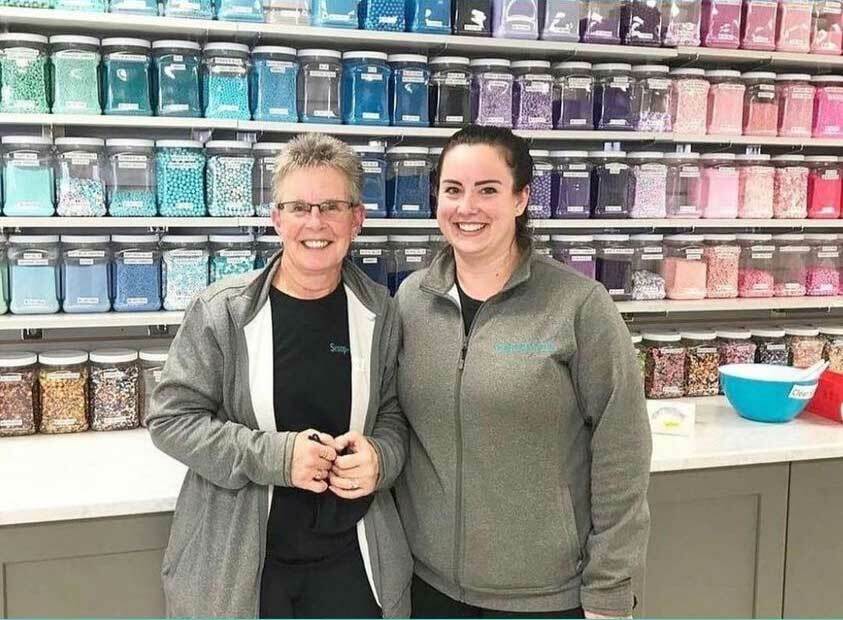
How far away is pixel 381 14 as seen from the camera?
239 centimetres

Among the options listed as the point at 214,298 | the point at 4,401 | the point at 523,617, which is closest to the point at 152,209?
the point at 4,401

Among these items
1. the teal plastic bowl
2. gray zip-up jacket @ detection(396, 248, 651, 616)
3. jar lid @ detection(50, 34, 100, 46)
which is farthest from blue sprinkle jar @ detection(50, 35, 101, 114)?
the teal plastic bowl

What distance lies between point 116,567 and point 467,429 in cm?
91

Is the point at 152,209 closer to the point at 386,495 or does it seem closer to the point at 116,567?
the point at 116,567

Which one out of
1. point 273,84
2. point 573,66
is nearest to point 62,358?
point 273,84

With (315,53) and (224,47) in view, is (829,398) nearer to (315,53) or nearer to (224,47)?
(315,53)

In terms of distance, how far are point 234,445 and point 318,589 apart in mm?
329

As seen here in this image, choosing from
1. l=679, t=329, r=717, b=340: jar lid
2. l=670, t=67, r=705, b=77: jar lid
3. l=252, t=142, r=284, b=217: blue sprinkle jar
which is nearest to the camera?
l=252, t=142, r=284, b=217: blue sprinkle jar

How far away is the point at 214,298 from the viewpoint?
159 centimetres

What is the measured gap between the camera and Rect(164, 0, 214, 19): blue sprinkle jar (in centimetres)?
224

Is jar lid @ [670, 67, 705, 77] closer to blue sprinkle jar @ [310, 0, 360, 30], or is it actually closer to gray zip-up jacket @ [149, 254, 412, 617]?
blue sprinkle jar @ [310, 0, 360, 30]

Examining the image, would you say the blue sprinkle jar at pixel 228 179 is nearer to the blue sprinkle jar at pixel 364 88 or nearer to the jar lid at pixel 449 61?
the blue sprinkle jar at pixel 364 88

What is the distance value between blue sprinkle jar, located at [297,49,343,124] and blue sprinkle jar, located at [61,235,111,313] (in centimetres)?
68

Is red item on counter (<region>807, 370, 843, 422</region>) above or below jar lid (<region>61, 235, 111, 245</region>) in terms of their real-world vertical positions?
below
